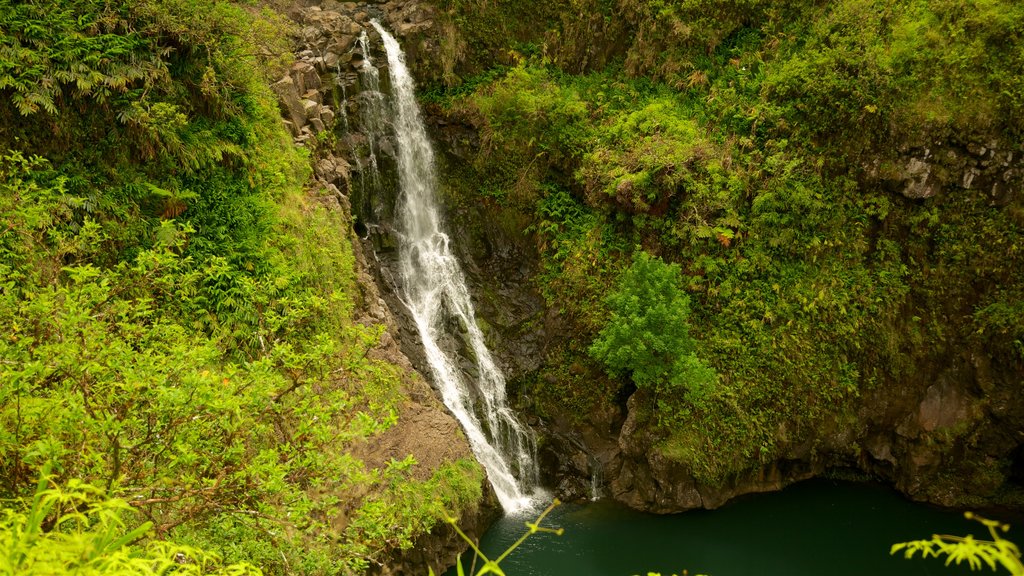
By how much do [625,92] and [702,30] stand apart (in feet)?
8.37

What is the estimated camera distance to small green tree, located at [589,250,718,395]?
489 inches

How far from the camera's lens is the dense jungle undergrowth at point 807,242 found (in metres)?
12.6

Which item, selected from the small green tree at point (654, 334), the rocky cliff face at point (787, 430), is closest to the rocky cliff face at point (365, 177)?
the rocky cliff face at point (787, 430)

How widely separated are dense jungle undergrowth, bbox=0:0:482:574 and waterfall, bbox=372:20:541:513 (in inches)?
79.3

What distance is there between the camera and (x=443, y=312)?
1482 centimetres

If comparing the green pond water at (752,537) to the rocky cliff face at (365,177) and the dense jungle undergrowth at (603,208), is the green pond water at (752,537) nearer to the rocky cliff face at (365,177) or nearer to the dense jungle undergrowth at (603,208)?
the dense jungle undergrowth at (603,208)

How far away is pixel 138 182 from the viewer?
8.95m

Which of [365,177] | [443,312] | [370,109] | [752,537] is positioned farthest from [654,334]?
[370,109]

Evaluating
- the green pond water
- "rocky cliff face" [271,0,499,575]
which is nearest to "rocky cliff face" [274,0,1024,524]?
"rocky cliff face" [271,0,499,575]

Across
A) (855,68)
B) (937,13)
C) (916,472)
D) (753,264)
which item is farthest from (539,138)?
(916,472)

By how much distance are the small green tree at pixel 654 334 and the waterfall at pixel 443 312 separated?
3009 millimetres

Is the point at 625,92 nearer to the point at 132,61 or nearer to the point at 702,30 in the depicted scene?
Answer: the point at 702,30

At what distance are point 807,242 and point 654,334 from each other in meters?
4.18

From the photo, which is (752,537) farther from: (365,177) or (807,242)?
(365,177)
